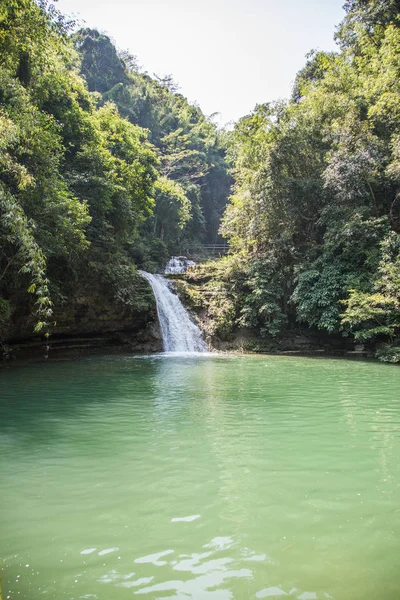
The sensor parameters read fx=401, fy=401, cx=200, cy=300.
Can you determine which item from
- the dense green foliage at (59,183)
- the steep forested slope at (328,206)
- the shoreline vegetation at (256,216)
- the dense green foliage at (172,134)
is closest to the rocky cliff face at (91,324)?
the shoreline vegetation at (256,216)

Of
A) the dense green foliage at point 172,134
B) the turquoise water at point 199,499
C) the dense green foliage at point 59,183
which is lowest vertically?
the turquoise water at point 199,499

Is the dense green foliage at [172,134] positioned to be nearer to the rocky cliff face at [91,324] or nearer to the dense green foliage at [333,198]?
the dense green foliage at [333,198]

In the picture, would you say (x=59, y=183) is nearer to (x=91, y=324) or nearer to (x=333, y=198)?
(x=91, y=324)

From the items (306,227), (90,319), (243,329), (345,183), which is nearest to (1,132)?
(90,319)

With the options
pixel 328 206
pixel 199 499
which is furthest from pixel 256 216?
pixel 199 499

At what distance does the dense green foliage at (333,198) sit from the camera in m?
16.2

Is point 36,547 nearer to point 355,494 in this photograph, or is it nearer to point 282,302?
point 355,494

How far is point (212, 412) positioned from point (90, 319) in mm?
11876

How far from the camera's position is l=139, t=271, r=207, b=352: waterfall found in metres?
19.2

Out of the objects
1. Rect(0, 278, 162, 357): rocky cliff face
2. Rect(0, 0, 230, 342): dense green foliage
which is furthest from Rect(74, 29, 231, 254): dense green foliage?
Rect(0, 278, 162, 357): rocky cliff face

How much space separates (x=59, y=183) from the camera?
11867mm

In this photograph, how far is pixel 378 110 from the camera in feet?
53.8

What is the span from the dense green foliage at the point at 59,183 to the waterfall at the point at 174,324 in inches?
79.4

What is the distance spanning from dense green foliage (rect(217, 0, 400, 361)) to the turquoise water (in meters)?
10.2
